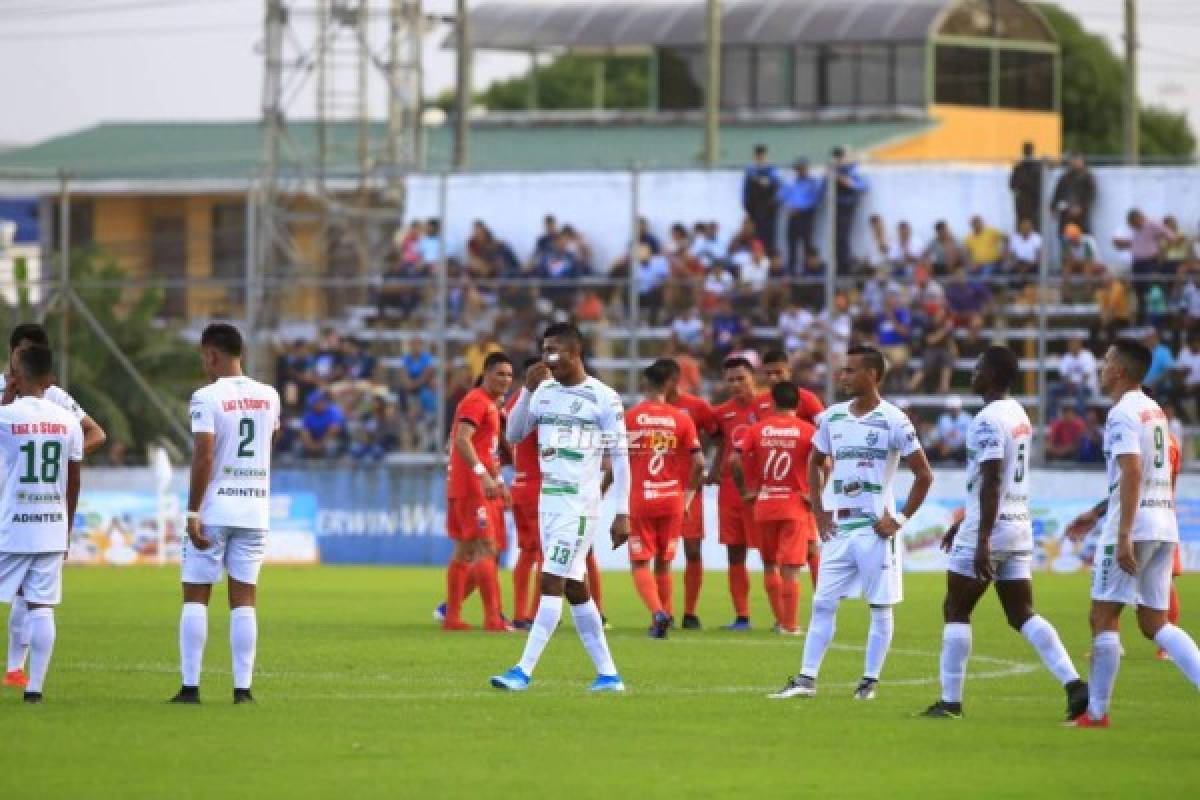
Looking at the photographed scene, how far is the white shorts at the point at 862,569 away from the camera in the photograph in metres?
15.8

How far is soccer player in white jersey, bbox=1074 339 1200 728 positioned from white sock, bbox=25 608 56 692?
6.52m

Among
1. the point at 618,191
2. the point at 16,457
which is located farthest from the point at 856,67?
the point at 16,457

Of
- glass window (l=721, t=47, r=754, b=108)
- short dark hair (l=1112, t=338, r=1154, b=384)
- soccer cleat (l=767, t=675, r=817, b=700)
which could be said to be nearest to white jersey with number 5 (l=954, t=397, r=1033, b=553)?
short dark hair (l=1112, t=338, r=1154, b=384)

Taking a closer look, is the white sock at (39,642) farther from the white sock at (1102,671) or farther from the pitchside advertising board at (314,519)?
the pitchside advertising board at (314,519)

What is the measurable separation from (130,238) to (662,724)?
163 ft

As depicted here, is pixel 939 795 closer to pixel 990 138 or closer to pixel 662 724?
pixel 662 724

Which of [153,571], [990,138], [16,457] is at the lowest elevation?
[153,571]

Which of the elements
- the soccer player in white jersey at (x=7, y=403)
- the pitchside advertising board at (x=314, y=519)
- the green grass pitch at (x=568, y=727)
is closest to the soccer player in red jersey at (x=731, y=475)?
the green grass pitch at (x=568, y=727)

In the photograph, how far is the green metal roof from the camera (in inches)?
2552

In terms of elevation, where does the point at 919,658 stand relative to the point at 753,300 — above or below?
below

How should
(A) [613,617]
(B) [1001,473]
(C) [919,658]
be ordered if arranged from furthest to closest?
1. (A) [613,617]
2. (C) [919,658]
3. (B) [1001,473]

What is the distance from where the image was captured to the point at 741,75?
70938mm

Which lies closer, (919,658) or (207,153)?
(919,658)

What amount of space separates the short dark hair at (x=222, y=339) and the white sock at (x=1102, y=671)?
18.4 ft
